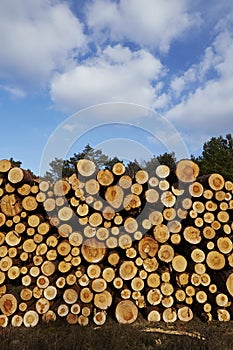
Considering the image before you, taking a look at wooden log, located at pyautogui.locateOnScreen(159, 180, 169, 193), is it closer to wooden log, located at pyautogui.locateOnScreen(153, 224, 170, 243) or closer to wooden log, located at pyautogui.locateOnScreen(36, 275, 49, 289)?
wooden log, located at pyautogui.locateOnScreen(153, 224, 170, 243)

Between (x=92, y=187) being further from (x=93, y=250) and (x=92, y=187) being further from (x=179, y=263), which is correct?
(x=179, y=263)

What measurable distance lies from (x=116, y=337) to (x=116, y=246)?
4.80 ft

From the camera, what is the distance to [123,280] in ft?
17.2

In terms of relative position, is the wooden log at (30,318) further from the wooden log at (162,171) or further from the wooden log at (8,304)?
the wooden log at (162,171)

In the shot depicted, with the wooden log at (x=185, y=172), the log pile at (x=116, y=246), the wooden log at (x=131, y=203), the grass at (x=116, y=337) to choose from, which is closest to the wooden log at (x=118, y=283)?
the log pile at (x=116, y=246)

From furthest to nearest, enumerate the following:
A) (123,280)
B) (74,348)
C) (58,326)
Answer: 1. (123,280)
2. (58,326)
3. (74,348)

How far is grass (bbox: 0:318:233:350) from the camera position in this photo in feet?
12.5

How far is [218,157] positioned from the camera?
19.9 metres

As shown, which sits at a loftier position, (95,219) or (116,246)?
(95,219)

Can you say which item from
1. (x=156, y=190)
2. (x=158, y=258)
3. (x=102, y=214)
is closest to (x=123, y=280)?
(x=158, y=258)

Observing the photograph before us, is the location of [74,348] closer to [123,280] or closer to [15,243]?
[123,280]

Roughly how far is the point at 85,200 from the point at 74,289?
1363 millimetres

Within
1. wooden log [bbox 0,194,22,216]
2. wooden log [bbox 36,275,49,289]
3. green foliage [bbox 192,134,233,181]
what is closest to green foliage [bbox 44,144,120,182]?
wooden log [bbox 0,194,22,216]

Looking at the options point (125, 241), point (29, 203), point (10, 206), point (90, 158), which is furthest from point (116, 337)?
point (90, 158)
